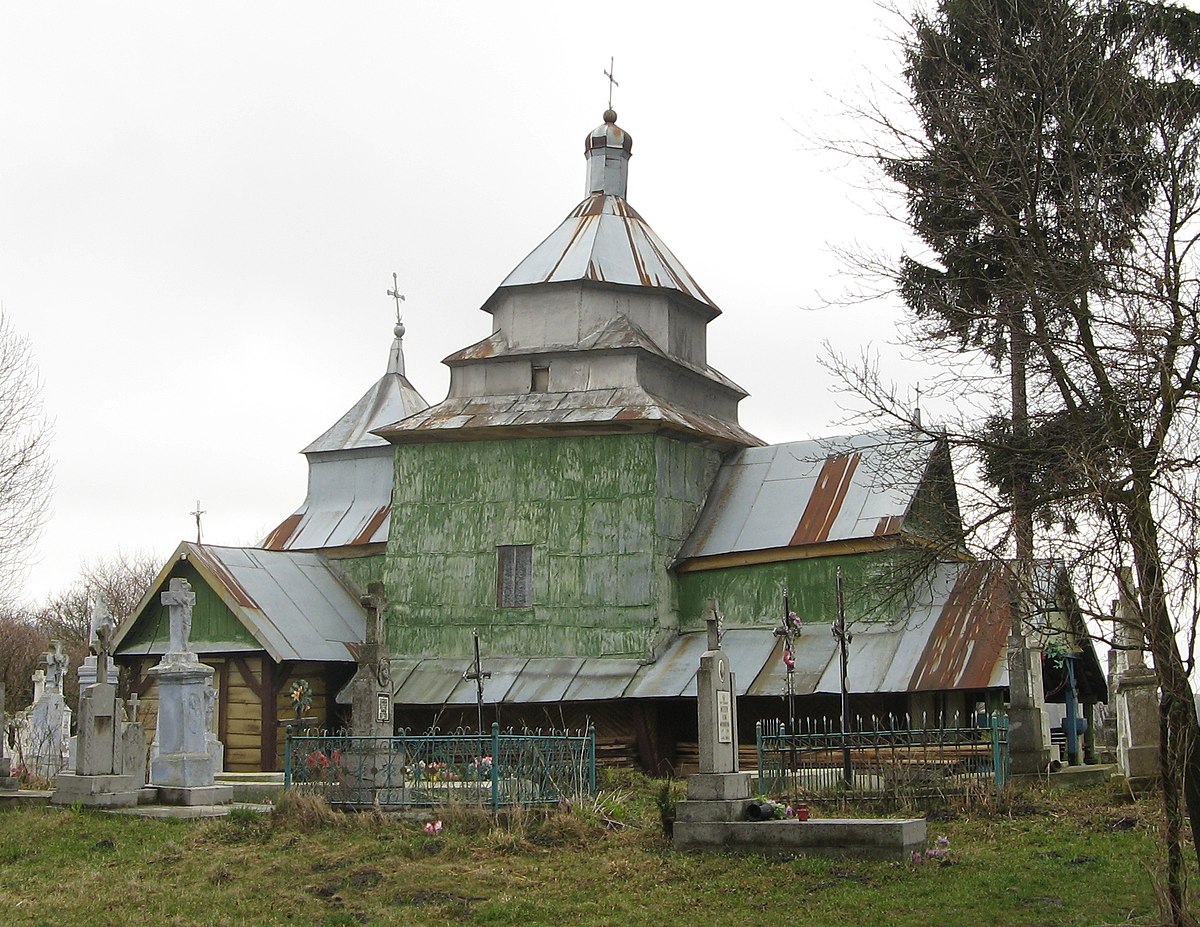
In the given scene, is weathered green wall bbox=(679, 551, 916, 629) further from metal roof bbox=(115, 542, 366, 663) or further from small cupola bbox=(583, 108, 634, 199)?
small cupola bbox=(583, 108, 634, 199)

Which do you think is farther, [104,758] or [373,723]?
[104,758]

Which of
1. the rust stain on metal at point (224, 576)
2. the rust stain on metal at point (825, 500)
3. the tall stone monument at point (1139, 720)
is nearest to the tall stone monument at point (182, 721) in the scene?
the rust stain on metal at point (224, 576)

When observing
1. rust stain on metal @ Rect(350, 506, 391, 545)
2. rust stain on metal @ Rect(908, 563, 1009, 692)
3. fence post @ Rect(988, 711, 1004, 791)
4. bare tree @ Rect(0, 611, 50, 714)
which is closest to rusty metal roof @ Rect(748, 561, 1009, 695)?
rust stain on metal @ Rect(908, 563, 1009, 692)

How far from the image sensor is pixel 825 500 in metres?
26.5

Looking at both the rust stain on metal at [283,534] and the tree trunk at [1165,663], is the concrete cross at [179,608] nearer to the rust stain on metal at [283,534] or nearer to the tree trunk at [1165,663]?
the rust stain on metal at [283,534]

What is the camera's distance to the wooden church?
24.9 metres

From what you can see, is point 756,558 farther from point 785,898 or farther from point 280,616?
point 785,898

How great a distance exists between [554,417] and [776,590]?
5468 millimetres

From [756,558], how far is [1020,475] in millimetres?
12152

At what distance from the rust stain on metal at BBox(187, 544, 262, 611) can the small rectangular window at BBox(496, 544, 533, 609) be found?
4.82m

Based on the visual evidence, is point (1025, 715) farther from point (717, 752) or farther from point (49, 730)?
point (49, 730)

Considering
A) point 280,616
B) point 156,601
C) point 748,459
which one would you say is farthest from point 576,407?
point 156,601

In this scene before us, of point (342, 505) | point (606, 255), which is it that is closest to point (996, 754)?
point (606, 255)

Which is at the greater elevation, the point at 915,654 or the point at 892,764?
the point at 915,654
